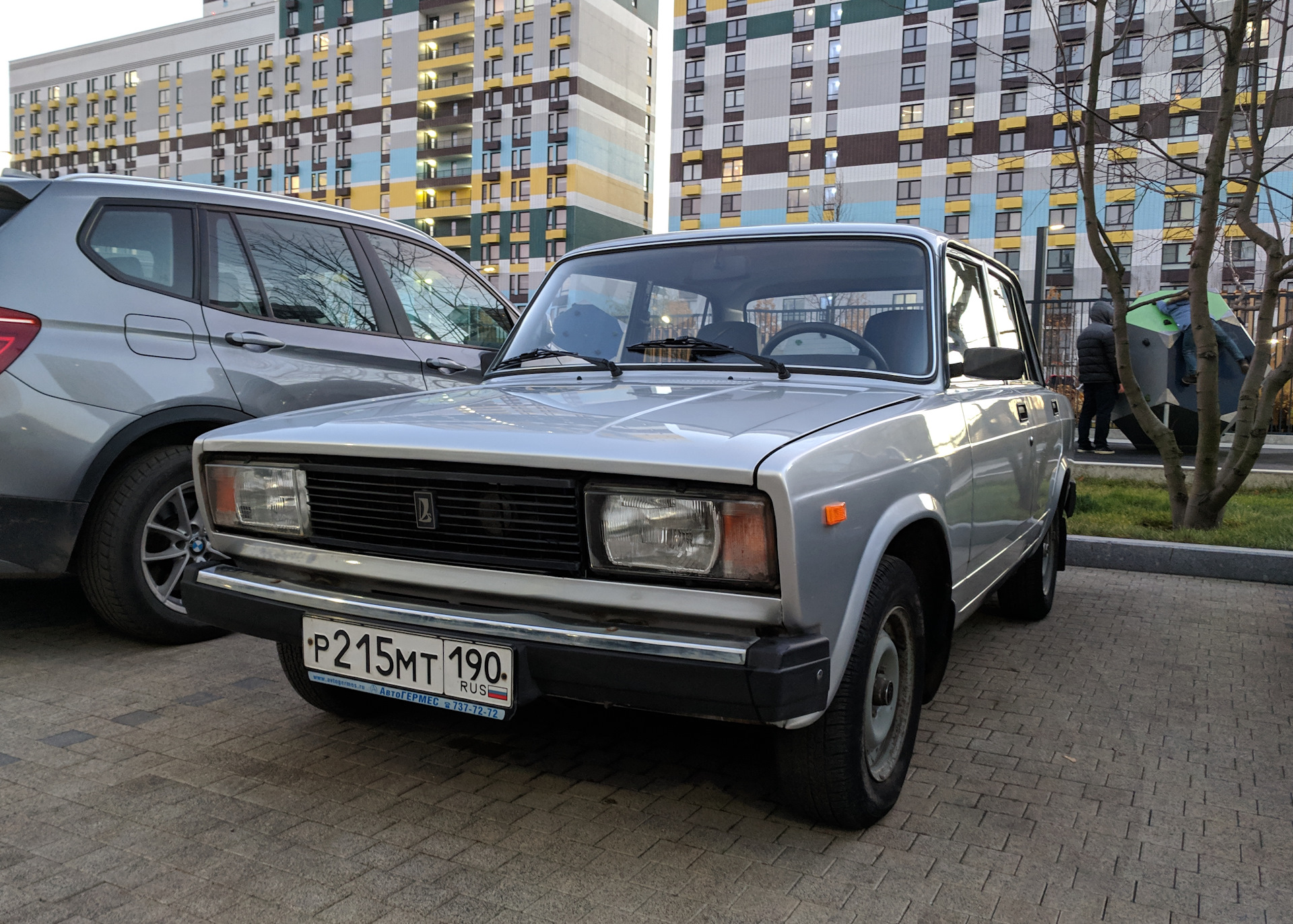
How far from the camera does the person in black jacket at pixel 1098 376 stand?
11.7m

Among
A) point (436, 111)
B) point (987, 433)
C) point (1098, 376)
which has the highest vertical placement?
point (436, 111)

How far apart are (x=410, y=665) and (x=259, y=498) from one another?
76cm

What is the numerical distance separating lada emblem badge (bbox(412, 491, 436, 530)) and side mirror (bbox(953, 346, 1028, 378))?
1844 millimetres

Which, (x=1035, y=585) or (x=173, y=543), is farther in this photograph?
(x=1035, y=585)

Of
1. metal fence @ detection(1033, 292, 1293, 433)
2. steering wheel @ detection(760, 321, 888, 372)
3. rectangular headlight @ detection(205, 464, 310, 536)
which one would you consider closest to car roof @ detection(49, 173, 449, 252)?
rectangular headlight @ detection(205, 464, 310, 536)

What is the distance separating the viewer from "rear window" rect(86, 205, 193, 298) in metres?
4.16

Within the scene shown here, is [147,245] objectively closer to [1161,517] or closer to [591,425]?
[591,425]

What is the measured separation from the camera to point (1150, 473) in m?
9.91

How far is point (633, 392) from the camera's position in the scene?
10.0 ft

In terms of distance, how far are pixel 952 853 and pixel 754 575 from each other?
1.00 metres

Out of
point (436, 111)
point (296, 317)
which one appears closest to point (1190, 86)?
point (296, 317)

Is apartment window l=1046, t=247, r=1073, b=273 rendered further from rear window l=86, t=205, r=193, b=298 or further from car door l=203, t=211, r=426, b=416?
rear window l=86, t=205, r=193, b=298

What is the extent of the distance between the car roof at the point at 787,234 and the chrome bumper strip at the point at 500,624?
164 centimetres

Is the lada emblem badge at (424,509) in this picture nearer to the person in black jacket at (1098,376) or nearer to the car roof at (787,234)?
the car roof at (787,234)
